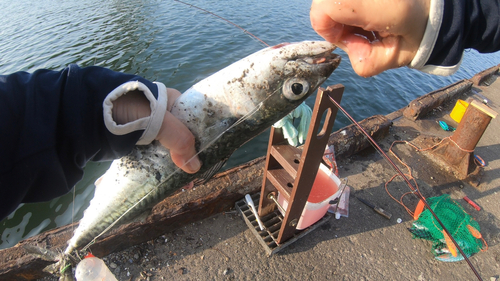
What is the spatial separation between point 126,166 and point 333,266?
10.0 ft

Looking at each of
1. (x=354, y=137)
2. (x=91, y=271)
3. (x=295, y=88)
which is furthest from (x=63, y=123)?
(x=354, y=137)

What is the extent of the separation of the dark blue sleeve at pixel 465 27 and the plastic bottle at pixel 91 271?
11.5 ft

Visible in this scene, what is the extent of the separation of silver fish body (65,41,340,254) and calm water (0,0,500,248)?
3.48 meters

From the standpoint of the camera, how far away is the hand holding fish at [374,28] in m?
1.36

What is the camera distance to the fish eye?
7.49 feet

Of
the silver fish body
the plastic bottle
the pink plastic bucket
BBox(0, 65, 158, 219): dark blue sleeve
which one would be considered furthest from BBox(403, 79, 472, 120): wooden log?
the plastic bottle

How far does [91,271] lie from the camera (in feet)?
7.98

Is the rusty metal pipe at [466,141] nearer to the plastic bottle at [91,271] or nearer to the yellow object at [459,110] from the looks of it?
the yellow object at [459,110]

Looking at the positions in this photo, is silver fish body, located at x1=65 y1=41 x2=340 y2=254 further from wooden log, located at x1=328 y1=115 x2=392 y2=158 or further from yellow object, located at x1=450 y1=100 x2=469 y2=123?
yellow object, located at x1=450 y1=100 x2=469 y2=123

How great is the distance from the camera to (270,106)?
7.83 feet

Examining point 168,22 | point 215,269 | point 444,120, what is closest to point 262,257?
point 215,269

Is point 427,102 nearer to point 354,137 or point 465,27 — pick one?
point 354,137

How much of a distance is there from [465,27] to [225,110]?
1869 mm

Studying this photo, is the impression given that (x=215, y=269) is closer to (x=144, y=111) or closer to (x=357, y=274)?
(x=357, y=274)
